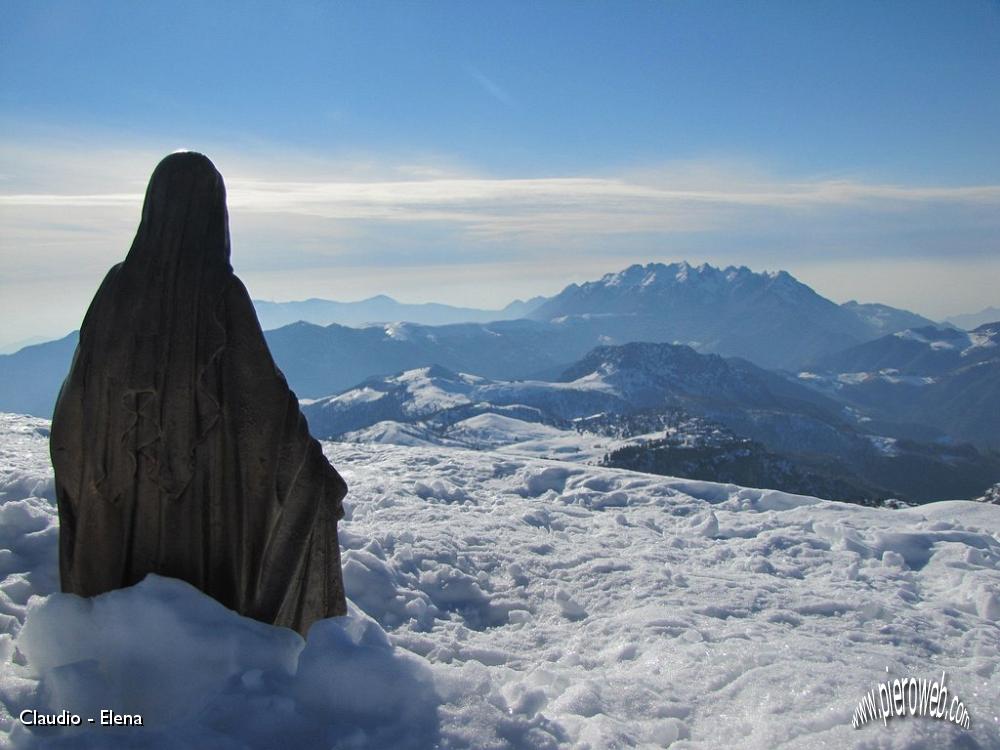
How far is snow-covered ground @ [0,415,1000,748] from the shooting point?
5.14m

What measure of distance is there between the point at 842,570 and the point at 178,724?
1087cm

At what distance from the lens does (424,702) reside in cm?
543

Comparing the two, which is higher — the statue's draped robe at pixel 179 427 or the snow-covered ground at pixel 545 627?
the statue's draped robe at pixel 179 427

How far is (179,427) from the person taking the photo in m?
5.22

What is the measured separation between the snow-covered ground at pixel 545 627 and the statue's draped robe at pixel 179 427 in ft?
1.00

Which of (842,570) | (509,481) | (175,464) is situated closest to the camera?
(175,464)

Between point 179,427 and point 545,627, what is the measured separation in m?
6.19

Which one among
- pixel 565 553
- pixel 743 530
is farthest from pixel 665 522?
pixel 565 553

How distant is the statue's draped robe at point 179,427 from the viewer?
5184 mm

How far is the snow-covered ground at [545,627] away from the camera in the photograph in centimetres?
514

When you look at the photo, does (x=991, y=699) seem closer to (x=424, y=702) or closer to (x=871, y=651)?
(x=871, y=651)

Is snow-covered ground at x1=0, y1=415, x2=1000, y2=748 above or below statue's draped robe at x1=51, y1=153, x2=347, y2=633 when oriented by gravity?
below

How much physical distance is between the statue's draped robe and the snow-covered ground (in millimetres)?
306

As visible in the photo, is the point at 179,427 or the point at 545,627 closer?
the point at 179,427
